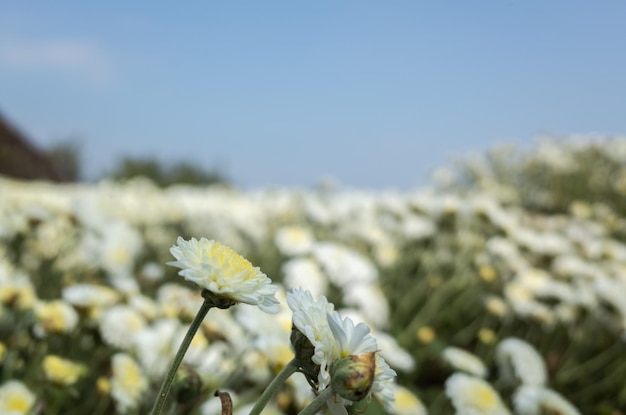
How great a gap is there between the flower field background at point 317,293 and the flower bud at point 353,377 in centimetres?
12

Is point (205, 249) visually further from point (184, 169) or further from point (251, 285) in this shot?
point (184, 169)

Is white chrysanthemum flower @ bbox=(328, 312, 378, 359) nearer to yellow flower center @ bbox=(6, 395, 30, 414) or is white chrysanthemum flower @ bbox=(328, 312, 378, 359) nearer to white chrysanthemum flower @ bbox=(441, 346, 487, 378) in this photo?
yellow flower center @ bbox=(6, 395, 30, 414)

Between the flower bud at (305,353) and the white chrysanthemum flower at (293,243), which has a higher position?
the flower bud at (305,353)

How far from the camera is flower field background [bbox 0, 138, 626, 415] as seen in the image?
159cm

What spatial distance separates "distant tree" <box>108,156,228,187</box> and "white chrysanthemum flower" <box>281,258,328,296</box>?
35.6 ft

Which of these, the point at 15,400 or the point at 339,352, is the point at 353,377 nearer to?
the point at 339,352

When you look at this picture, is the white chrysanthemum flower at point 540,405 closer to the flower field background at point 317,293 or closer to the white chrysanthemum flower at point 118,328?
the flower field background at point 317,293

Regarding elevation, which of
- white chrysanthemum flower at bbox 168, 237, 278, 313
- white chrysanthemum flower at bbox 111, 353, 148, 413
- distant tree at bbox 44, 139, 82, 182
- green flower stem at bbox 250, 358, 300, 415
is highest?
white chrysanthemum flower at bbox 168, 237, 278, 313

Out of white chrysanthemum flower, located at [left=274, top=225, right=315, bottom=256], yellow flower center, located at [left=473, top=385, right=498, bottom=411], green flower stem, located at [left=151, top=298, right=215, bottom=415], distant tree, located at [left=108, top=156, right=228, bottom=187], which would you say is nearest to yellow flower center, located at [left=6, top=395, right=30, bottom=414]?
green flower stem, located at [left=151, top=298, right=215, bottom=415]

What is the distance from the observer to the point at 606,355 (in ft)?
10.9

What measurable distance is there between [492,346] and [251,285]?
250 centimetres

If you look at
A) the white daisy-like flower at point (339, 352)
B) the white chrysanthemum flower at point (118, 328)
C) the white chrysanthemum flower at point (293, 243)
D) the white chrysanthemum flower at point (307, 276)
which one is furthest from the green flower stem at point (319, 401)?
the white chrysanthemum flower at point (293, 243)

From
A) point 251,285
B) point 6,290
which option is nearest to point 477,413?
point 251,285

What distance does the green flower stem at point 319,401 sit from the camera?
0.67 m
